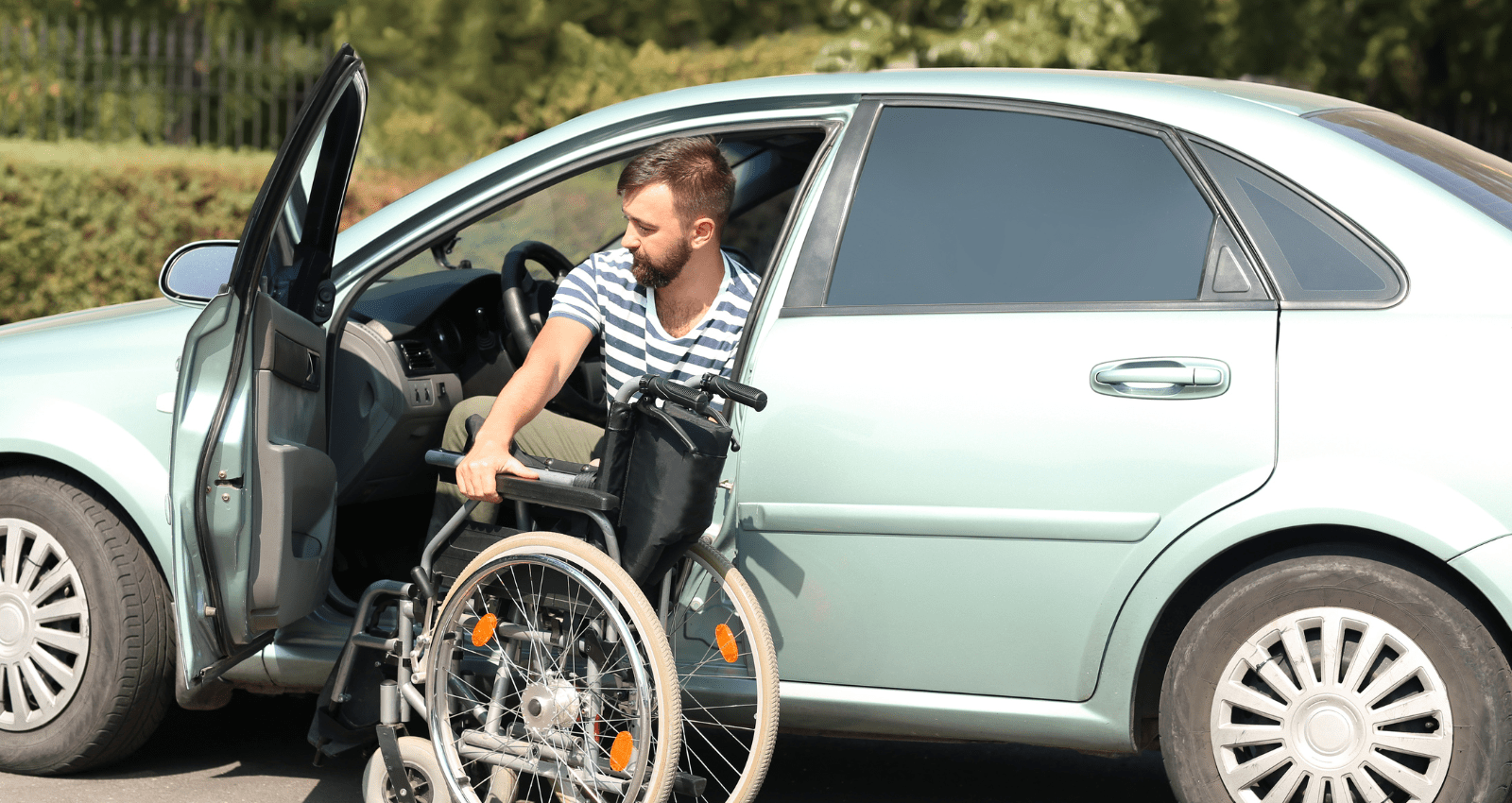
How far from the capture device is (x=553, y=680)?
3.10m

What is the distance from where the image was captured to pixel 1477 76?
12.2 meters

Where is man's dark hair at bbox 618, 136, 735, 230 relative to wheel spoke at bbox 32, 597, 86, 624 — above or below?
above

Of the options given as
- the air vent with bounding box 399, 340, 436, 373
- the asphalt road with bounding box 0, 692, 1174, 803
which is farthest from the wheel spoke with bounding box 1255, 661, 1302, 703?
the air vent with bounding box 399, 340, 436, 373

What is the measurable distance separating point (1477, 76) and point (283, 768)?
37.1 ft

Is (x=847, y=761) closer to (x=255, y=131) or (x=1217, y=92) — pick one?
(x=1217, y=92)

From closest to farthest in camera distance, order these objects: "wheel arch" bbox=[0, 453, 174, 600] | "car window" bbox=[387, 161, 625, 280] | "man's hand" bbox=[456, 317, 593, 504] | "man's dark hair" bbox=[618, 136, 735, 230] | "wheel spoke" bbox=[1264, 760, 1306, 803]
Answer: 1. "wheel spoke" bbox=[1264, 760, 1306, 803]
2. "man's hand" bbox=[456, 317, 593, 504]
3. "man's dark hair" bbox=[618, 136, 735, 230]
4. "wheel arch" bbox=[0, 453, 174, 600]
5. "car window" bbox=[387, 161, 625, 280]

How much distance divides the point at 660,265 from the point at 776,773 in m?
1.46

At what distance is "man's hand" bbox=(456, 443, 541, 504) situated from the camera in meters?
3.14

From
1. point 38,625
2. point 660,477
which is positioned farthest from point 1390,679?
point 38,625

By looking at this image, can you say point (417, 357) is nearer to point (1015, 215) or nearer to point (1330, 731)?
point (1015, 215)

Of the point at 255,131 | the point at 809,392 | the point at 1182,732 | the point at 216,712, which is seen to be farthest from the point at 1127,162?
the point at 255,131

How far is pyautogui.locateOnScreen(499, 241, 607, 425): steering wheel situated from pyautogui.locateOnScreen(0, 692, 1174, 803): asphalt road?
1.10 m

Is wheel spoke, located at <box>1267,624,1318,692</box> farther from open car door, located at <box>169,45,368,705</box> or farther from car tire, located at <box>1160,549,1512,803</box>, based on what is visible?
open car door, located at <box>169,45,368,705</box>

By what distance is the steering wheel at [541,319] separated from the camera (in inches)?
157
